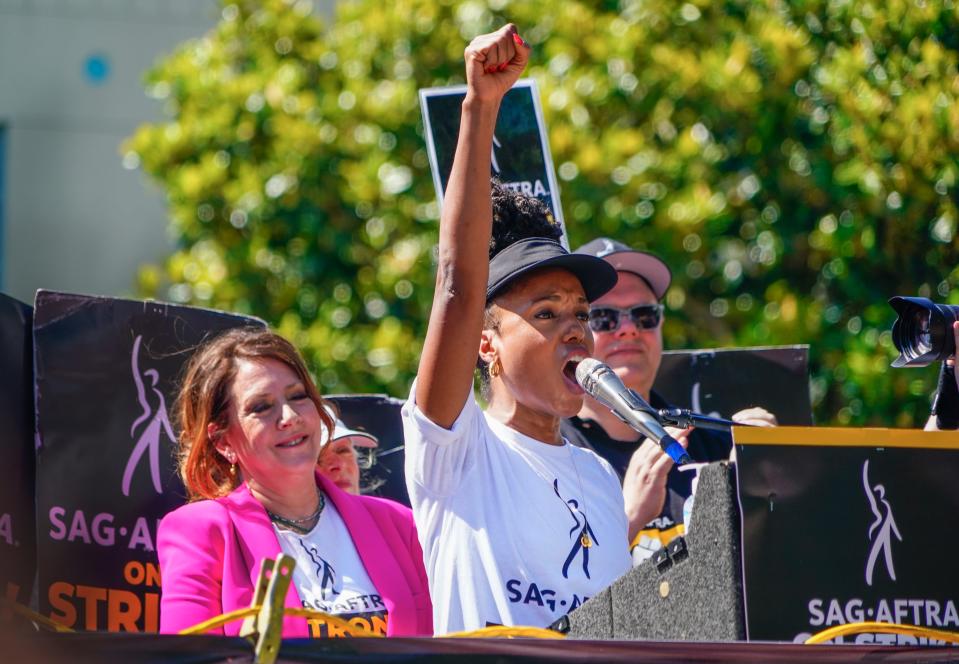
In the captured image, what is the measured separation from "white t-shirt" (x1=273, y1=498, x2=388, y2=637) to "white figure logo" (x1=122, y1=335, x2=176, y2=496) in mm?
520

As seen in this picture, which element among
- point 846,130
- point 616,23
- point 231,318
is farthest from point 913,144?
point 231,318

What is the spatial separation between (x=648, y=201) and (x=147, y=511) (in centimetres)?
459

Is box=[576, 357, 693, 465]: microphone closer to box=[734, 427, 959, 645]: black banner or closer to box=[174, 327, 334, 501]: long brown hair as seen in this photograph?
box=[734, 427, 959, 645]: black banner

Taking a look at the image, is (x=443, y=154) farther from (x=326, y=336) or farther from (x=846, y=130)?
(x=326, y=336)

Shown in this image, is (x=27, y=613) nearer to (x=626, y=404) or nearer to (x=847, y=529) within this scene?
(x=626, y=404)

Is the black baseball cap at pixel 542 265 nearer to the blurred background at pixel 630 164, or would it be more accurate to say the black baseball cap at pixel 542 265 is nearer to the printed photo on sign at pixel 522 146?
the printed photo on sign at pixel 522 146

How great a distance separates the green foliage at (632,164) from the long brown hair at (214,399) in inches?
121

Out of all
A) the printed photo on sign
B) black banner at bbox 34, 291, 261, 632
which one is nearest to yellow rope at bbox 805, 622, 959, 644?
black banner at bbox 34, 291, 261, 632

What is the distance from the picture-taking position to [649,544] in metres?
3.61

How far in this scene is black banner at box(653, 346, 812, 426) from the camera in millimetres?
4613

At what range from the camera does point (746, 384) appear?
15.2 ft

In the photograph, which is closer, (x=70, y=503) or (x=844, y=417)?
(x=70, y=503)

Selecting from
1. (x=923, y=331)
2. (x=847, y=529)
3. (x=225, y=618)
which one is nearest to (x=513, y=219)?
(x=923, y=331)

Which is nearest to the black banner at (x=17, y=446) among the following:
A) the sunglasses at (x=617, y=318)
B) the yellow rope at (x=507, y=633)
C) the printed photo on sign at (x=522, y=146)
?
the printed photo on sign at (x=522, y=146)
